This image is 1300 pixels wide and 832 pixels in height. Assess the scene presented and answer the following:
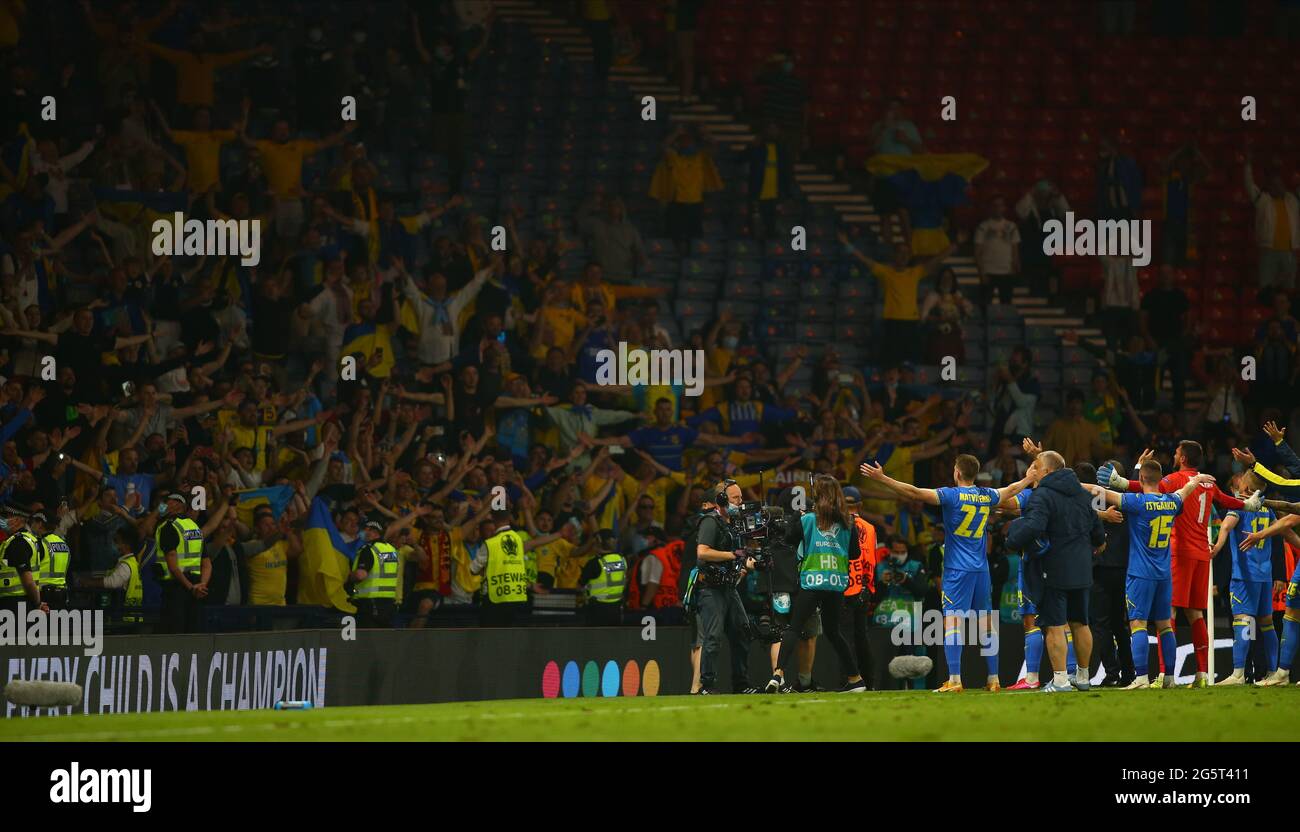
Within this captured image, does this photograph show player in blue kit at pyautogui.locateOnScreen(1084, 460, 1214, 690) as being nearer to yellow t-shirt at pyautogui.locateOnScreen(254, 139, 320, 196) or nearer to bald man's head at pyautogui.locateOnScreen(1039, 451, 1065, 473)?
bald man's head at pyautogui.locateOnScreen(1039, 451, 1065, 473)

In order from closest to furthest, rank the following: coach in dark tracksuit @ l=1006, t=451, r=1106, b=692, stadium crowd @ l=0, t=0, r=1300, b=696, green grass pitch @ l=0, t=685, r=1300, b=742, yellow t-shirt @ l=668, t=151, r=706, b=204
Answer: green grass pitch @ l=0, t=685, r=1300, b=742 → coach in dark tracksuit @ l=1006, t=451, r=1106, b=692 → stadium crowd @ l=0, t=0, r=1300, b=696 → yellow t-shirt @ l=668, t=151, r=706, b=204

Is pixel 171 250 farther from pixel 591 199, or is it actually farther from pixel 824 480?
pixel 824 480

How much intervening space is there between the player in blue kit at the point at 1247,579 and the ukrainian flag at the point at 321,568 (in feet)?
26.5

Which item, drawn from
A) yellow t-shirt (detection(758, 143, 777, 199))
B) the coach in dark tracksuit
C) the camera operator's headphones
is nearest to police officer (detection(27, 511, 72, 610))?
the camera operator's headphones

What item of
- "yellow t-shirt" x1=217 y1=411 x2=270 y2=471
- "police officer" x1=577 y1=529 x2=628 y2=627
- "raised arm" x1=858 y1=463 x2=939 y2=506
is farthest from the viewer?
"yellow t-shirt" x1=217 y1=411 x2=270 y2=471

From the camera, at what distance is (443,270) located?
23750mm

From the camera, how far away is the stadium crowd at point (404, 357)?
64.2 feet

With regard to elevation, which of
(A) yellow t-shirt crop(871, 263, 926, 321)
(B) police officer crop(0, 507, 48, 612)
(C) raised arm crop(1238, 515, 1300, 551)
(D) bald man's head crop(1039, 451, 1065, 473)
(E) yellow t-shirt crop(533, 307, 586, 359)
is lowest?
(B) police officer crop(0, 507, 48, 612)

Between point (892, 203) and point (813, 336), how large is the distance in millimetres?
2816

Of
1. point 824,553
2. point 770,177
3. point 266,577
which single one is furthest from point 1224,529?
point 770,177

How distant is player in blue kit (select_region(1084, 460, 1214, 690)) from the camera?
1769 cm

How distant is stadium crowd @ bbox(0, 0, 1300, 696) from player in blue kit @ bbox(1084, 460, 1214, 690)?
2.58 m

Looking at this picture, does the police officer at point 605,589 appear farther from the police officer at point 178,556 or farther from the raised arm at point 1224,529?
the raised arm at point 1224,529
